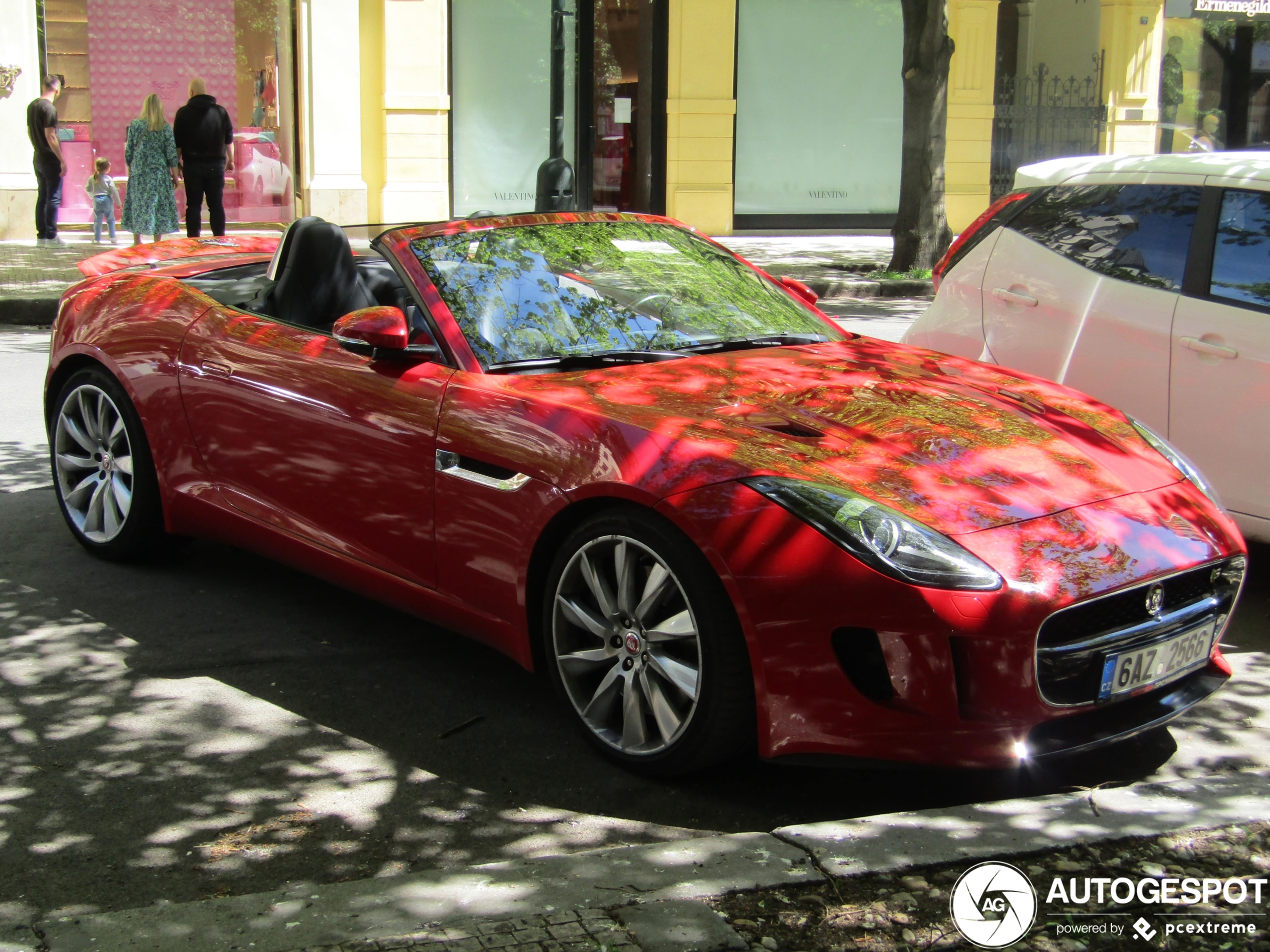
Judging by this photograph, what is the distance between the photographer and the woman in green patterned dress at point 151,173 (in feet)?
54.9

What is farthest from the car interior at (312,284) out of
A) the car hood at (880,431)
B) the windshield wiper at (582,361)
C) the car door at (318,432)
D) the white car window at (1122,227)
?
the white car window at (1122,227)

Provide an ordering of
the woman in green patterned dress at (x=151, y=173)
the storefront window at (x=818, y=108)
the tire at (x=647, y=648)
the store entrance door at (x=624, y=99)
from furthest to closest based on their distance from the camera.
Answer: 1. the storefront window at (x=818, y=108)
2. the store entrance door at (x=624, y=99)
3. the woman in green patterned dress at (x=151, y=173)
4. the tire at (x=647, y=648)

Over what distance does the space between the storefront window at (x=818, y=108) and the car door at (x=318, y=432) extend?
18201mm

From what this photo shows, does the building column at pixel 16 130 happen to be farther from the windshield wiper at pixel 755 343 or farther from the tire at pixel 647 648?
the tire at pixel 647 648

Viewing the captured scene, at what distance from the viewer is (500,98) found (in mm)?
21469

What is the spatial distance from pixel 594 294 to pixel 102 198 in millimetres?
15980

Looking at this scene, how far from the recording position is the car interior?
17.2ft

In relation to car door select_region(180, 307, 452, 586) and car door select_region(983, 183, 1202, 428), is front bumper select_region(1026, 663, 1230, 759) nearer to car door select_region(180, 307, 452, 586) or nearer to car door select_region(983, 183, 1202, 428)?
car door select_region(180, 307, 452, 586)

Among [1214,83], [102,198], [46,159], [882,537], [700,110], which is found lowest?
[882,537]

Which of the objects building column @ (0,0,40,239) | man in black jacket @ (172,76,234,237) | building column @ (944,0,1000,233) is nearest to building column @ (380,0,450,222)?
man in black jacket @ (172,76,234,237)

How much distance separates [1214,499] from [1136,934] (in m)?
1.61

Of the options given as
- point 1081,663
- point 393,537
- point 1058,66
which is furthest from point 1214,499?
point 1058,66

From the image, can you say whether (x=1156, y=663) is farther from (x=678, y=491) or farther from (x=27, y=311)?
(x=27, y=311)

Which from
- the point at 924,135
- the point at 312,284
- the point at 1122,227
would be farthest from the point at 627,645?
the point at 924,135
